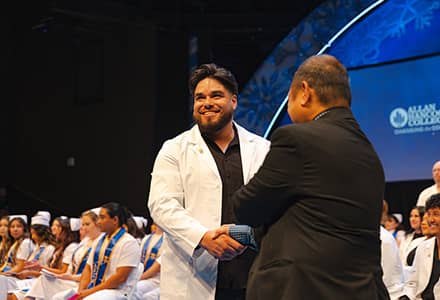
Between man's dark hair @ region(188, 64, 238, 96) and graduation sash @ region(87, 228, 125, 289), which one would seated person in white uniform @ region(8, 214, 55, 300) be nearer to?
graduation sash @ region(87, 228, 125, 289)

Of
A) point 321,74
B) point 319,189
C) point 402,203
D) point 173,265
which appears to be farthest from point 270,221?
point 402,203

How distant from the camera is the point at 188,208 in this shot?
2816 mm

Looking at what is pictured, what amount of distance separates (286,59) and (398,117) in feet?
5.69

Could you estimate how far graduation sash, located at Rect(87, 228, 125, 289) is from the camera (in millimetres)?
6051

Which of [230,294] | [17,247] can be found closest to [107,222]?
[17,247]

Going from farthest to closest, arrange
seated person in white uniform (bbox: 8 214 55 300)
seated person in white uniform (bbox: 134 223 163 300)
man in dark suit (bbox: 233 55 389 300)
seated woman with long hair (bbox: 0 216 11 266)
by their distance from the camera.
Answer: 1. seated woman with long hair (bbox: 0 216 11 266)
2. seated person in white uniform (bbox: 8 214 55 300)
3. seated person in white uniform (bbox: 134 223 163 300)
4. man in dark suit (bbox: 233 55 389 300)

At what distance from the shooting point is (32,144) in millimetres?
14805

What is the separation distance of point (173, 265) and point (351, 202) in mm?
971

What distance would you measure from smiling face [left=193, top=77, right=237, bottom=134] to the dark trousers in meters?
0.60

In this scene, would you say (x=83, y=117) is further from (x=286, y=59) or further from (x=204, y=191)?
(x=204, y=191)

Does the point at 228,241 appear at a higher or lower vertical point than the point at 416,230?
higher

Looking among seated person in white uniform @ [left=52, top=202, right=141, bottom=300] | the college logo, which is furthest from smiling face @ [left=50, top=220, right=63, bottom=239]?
the college logo

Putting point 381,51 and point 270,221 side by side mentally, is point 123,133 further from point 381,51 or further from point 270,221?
point 270,221

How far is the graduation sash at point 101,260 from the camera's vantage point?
6.05 metres
